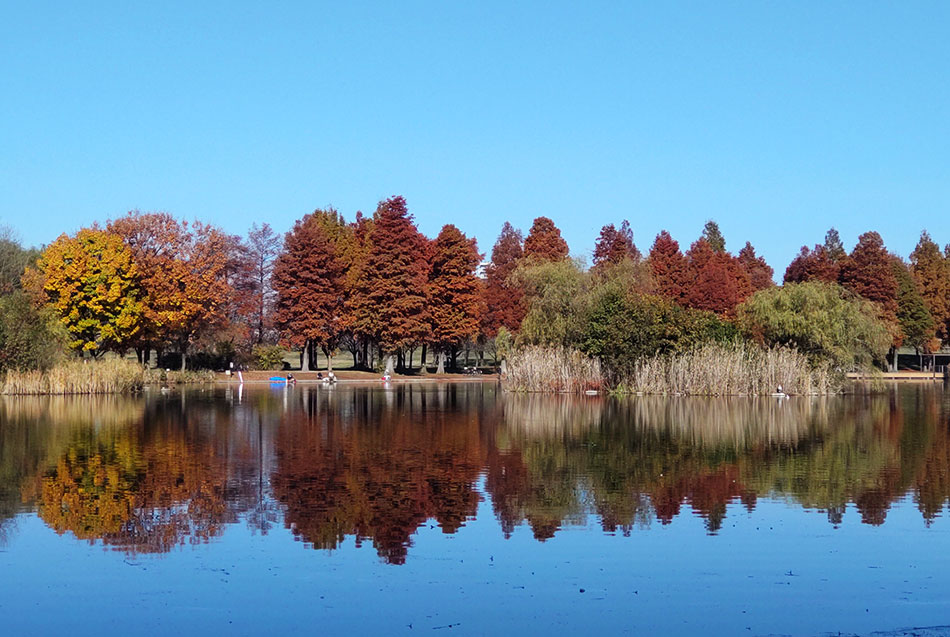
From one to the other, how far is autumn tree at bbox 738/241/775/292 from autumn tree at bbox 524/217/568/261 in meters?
25.6

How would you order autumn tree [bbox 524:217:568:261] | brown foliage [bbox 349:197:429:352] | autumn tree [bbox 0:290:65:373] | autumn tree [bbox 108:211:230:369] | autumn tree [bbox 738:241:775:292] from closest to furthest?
autumn tree [bbox 0:290:65:373] < autumn tree [bbox 108:211:230:369] < brown foliage [bbox 349:197:429:352] < autumn tree [bbox 524:217:568:261] < autumn tree [bbox 738:241:775:292]

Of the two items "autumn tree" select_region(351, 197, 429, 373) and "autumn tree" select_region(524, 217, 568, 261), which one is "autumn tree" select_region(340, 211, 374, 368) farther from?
"autumn tree" select_region(524, 217, 568, 261)

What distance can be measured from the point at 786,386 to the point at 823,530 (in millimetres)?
36094

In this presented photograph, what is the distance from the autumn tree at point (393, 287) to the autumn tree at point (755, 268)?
136 ft

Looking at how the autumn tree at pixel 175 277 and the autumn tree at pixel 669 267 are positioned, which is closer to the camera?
the autumn tree at pixel 175 277

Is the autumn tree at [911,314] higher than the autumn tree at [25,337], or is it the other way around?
the autumn tree at [911,314]

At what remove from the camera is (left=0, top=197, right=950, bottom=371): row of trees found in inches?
2094

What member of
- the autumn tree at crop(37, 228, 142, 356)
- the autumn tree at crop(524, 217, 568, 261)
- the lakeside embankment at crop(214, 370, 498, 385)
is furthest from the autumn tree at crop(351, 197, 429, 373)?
the autumn tree at crop(37, 228, 142, 356)

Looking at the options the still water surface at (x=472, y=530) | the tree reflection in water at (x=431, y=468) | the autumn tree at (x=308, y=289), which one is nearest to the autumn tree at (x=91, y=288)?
the autumn tree at (x=308, y=289)

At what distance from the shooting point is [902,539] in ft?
49.3

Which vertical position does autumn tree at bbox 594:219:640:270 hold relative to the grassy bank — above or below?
above

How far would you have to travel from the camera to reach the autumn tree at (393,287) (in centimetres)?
7544

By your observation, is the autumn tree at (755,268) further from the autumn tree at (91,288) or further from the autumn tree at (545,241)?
the autumn tree at (91,288)

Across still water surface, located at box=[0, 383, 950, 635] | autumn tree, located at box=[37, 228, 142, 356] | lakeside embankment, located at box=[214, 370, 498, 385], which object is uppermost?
autumn tree, located at box=[37, 228, 142, 356]
